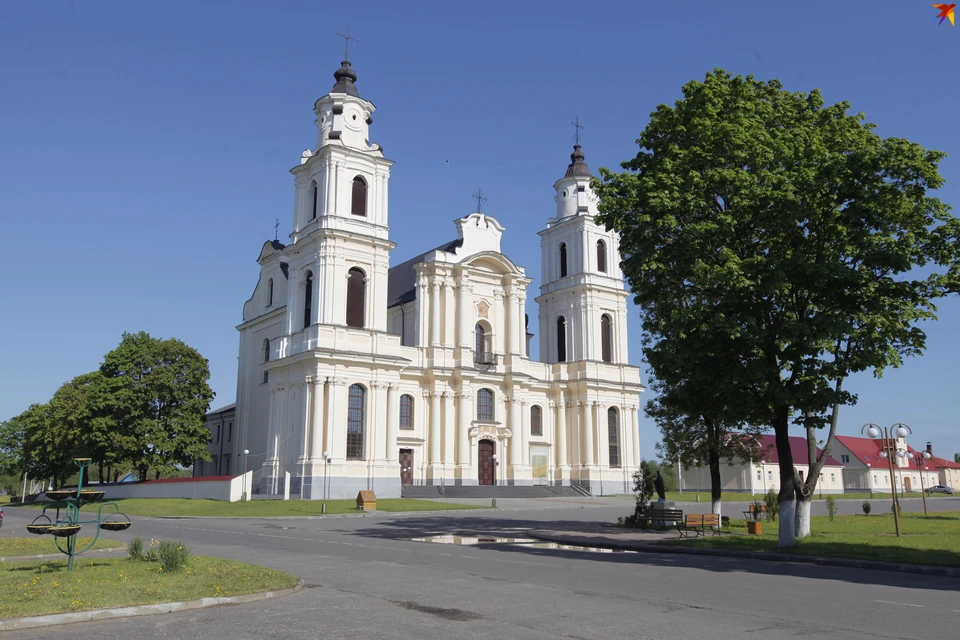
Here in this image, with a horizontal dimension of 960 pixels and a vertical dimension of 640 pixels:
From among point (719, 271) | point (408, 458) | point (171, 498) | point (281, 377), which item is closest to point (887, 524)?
point (719, 271)

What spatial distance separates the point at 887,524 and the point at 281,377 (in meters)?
35.5

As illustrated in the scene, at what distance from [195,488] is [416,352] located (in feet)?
54.6

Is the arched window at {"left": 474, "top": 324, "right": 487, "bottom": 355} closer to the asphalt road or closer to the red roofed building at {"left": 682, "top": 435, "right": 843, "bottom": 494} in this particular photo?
the red roofed building at {"left": 682, "top": 435, "right": 843, "bottom": 494}

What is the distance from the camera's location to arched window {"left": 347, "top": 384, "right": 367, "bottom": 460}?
49.2 metres

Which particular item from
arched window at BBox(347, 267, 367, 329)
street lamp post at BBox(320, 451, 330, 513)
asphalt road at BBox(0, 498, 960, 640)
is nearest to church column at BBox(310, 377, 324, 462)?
street lamp post at BBox(320, 451, 330, 513)

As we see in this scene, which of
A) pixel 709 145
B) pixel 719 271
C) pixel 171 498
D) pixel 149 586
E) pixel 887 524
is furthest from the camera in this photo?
pixel 171 498

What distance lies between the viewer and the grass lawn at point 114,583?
10.6 metres

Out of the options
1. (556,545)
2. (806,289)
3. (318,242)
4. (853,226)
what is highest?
(318,242)

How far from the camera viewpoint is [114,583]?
12.3 m

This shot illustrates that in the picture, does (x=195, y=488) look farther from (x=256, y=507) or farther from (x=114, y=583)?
(x=114, y=583)

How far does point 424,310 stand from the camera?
56594 millimetres

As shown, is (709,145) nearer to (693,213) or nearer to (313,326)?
(693,213)

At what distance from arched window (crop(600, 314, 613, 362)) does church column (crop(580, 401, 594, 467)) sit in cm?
436

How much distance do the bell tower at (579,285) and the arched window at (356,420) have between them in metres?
18.4
